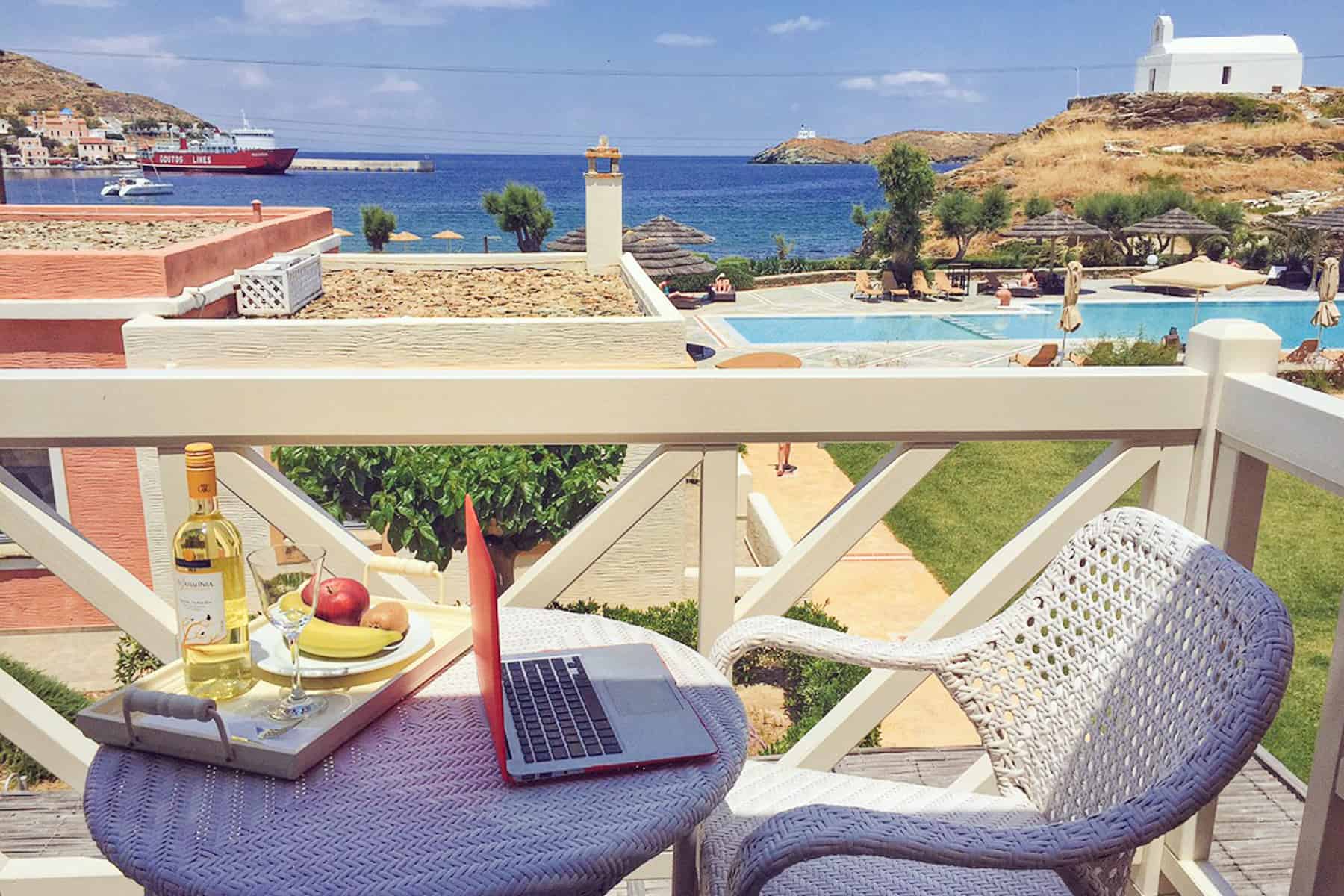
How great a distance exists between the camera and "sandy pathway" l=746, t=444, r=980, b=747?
630cm

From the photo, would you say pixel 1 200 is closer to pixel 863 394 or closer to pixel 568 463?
pixel 568 463

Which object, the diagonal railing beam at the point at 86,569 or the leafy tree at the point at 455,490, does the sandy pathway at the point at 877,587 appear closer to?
the leafy tree at the point at 455,490

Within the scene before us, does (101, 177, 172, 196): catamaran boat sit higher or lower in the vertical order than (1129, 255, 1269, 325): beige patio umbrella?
higher

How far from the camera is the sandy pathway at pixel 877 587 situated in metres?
6.30

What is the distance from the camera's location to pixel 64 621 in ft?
33.9

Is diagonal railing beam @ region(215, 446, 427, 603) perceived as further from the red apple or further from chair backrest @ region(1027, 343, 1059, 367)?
chair backrest @ region(1027, 343, 1059, 367)

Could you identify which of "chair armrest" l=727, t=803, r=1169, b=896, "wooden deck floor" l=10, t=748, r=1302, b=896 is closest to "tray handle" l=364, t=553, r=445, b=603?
"chair armrest" l=727, t=803, r=1169, b=896

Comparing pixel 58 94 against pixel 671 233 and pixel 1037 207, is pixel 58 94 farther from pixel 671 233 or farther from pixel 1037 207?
pixel 671 233

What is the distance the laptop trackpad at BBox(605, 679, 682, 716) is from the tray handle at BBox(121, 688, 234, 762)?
0.41 meters

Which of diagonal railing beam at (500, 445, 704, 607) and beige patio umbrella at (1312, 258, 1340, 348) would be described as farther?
beige patio umbrella at (1312, 258, 1340, 348)

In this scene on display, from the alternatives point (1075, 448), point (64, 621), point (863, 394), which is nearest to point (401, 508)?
point (863, 394)

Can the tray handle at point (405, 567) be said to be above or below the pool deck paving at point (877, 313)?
above

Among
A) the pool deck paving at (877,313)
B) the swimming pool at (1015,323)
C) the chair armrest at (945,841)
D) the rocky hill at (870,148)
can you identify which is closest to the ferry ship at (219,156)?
the rocky hill at (870,148)

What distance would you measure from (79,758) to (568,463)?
4.61 m
